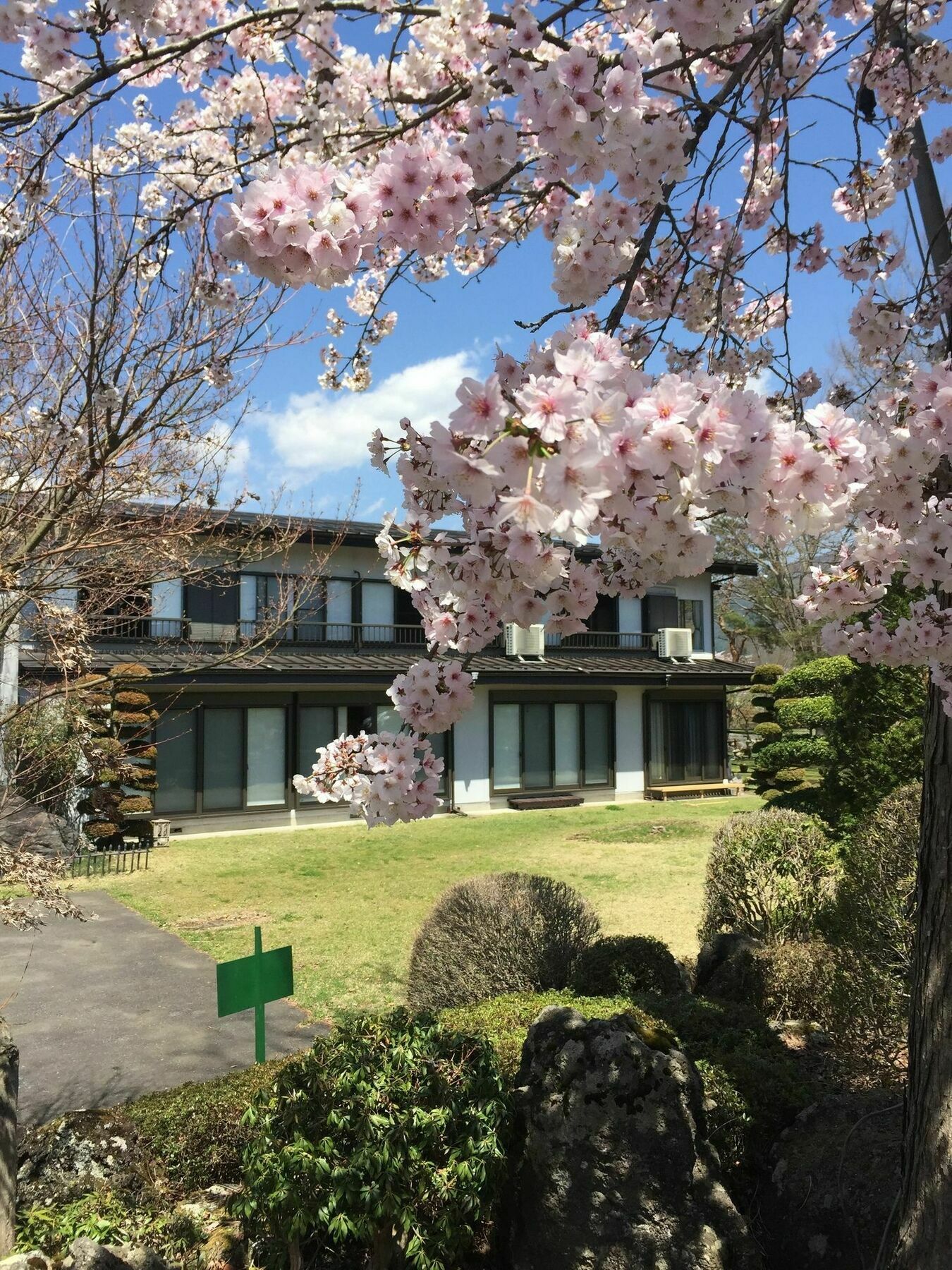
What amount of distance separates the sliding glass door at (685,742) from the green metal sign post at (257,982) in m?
18.9

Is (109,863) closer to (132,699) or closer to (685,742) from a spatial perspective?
(132,699)

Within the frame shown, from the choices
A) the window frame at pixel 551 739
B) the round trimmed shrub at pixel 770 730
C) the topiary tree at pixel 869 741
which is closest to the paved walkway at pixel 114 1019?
the topiary tree at pixel 869 741

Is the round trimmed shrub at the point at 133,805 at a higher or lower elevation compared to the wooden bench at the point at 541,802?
higher

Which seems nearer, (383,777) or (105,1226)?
(383,777)

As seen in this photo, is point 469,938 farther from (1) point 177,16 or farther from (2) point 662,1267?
(1) point 177,16

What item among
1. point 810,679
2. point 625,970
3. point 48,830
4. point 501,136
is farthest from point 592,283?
point 810,679

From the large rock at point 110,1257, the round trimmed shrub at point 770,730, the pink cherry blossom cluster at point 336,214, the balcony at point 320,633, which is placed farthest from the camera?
the round trimmed shrub at point 770,730

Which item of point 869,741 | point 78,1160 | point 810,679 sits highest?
point 810,679

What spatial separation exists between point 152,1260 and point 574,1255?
141cm

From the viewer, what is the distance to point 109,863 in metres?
A: 13.3

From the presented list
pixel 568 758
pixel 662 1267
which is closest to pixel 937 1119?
pixel 662 1267

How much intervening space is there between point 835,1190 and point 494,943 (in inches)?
96.5

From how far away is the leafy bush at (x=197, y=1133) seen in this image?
3.58 m

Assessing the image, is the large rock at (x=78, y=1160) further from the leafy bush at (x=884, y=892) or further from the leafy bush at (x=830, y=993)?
the leafy bush at (x=884, y=892)
